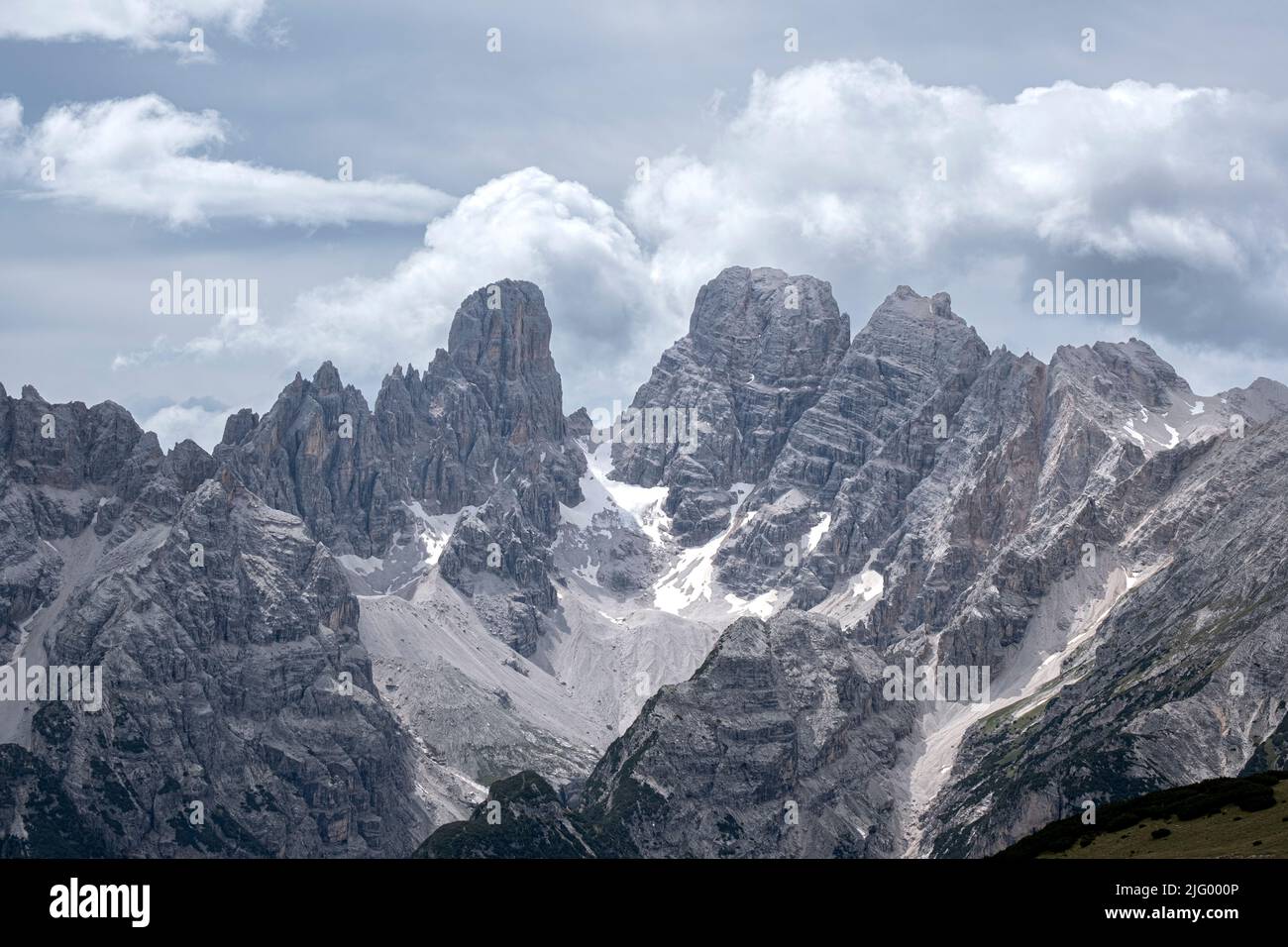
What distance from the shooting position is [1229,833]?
108 meters
